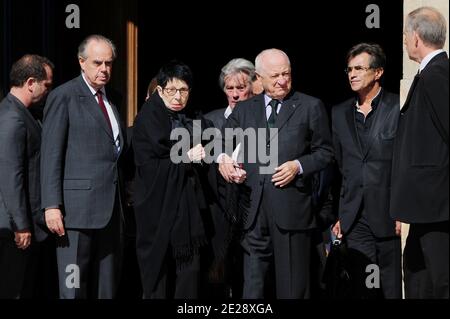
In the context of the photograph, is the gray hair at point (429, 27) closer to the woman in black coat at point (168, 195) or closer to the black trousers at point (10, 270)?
the woman in black coat at point (168, 195)

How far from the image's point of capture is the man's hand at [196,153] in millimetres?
6820

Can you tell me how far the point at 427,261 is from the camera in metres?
5.97

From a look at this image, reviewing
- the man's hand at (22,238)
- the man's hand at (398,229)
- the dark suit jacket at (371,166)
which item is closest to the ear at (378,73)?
the dark suit jacket at (371,166)

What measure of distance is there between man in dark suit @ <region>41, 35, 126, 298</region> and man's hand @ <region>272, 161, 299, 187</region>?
1.00m

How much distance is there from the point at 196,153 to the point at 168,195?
30 cm

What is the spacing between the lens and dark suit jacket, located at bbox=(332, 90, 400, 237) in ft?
23.0

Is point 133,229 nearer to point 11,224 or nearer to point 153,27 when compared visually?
point 11,224

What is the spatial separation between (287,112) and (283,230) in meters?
0.70

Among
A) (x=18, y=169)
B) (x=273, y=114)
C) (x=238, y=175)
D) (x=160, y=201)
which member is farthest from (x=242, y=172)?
(x=18, y=169)

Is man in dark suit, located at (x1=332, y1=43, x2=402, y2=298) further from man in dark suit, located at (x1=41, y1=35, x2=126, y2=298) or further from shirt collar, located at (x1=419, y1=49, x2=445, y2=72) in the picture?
man in dark suit, located at (x1=41, y1=35, x2=126, y2=298)

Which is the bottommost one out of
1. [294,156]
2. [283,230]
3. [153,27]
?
[283,230]
